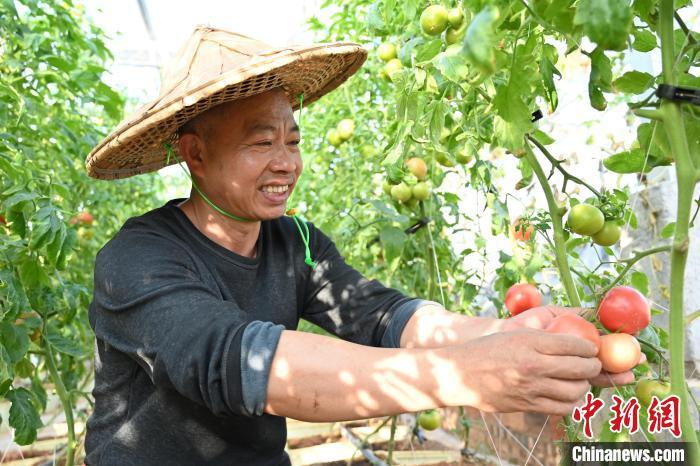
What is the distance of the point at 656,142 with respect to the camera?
1.01 m

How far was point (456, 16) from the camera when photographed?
1.23 m

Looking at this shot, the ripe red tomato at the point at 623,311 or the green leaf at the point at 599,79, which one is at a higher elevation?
the green leaf at the point at 599,79

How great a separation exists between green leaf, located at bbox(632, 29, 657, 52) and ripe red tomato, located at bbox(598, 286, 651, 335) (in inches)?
14.7

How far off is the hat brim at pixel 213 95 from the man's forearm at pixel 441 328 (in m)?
0.57

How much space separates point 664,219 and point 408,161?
0.78 meters

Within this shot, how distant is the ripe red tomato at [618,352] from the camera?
98cm

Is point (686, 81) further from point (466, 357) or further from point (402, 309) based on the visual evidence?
point (402, 309)

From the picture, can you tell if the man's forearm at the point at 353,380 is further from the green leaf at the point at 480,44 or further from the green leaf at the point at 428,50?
the green leaf at the point at 428,50

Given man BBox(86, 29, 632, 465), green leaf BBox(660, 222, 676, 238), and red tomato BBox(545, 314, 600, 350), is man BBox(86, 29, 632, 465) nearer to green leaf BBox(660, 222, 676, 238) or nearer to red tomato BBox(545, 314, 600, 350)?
red tomato BBox(545, 314, 600, 350)

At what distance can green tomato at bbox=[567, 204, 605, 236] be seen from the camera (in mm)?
1205

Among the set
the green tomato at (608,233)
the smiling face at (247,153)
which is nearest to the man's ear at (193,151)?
the smiling face at (247,153)

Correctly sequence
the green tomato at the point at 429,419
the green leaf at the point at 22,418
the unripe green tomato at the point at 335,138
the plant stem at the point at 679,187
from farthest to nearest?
the unripe green tomato at the point at 335,138, the green tomato at the point at 429,419, the green leaf at the point at 22,418, the plant stem at the point at 679,187

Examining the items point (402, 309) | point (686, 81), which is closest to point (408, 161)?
point (402, 309)

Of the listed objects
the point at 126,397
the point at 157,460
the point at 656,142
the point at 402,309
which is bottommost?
the point at 157,460
